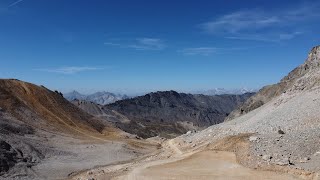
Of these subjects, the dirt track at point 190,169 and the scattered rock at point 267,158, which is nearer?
the dirt track at point 190,169

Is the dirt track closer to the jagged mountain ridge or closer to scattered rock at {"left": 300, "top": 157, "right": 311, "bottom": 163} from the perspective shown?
scattered rock at {"left": 300, "top": 157, "right": 311, "bottom": 163}

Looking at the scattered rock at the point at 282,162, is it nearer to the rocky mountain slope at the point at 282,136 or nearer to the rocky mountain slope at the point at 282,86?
the rocky mountain slope at the point at 282,136

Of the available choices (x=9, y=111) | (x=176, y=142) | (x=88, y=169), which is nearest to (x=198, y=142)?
(x=176, y=142)

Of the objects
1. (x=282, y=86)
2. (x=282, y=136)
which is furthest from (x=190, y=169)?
(x=282, y=86)

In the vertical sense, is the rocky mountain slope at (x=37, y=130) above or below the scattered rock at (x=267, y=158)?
above

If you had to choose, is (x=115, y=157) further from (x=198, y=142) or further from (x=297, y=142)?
(x=297, y=142)

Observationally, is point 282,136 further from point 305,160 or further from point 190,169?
point 190,169

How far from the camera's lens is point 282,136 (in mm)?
37250

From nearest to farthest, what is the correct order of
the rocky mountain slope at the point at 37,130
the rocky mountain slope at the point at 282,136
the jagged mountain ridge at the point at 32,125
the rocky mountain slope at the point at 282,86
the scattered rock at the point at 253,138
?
the rocky mountain slope at the point at 282,136 < the rocky mountain slope at the point at 37,130 < the scattered rock at the point at 253,138 < the jagged mountain ridge at the point at 32,125 < the rocky mountain slope at the point at 282,86

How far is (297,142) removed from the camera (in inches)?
1358

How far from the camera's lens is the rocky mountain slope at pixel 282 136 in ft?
103

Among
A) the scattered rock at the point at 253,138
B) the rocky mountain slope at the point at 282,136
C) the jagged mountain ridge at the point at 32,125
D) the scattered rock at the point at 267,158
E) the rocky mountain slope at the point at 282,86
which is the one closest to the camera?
the rocky mountain slope at the point at 282,136

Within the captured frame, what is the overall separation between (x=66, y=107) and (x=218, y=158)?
3267 cm

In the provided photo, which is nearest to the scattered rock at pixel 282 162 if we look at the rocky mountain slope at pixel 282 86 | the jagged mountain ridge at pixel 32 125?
the jagged mountain ridge at pixel 32 125
